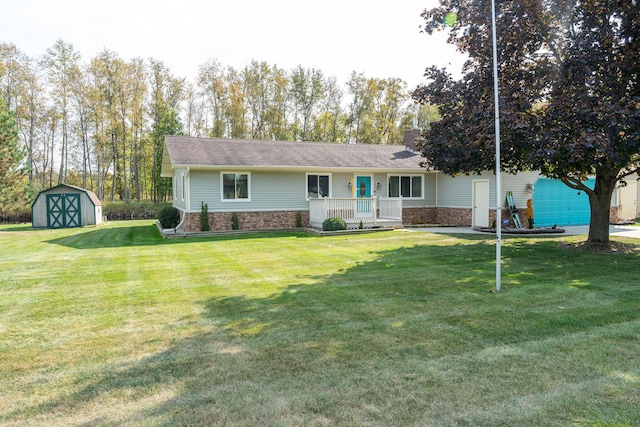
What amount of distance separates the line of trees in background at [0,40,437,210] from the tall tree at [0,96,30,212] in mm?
6787

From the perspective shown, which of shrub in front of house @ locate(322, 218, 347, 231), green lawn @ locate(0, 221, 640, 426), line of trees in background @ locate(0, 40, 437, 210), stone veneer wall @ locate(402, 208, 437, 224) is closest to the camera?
green lawn @ locate(0, 221, 640, 426)

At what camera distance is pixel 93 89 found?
31578mm

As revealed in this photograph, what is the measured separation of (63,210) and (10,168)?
4.83 m

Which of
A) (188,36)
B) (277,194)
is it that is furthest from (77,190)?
(277,194)

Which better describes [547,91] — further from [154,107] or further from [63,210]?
[154,107]

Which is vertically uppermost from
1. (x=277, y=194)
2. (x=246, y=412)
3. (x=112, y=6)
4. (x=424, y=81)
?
(x=112, y=6)

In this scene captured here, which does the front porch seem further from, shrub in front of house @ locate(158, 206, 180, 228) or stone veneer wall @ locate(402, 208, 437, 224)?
shrub in front of house @ locate(158, 206, 180, 228)

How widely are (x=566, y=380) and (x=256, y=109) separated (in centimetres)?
3576

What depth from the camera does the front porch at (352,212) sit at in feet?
53.3

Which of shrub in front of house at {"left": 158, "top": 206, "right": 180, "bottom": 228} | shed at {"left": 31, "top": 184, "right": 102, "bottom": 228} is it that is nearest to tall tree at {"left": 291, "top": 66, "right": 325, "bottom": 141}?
shed at {"left": 31, "top": 184, "right": 102, "bottom": 228}

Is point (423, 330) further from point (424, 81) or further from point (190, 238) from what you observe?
point (190, 238)

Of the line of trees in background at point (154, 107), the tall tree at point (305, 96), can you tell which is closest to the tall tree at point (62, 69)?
the line of trees in background at point (154, 107)

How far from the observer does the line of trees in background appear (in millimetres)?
31219

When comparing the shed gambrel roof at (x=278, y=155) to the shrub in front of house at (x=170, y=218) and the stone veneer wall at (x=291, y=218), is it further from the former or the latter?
the shrub in front of house at (x=170, y=218)
